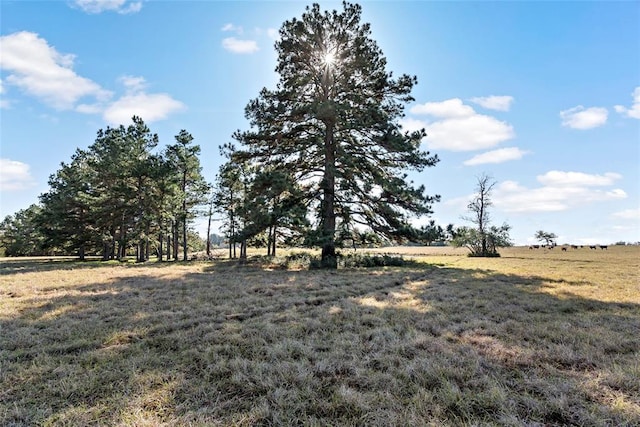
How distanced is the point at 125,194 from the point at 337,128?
19.2 m

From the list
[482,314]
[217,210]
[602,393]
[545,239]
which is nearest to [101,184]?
[217,210]

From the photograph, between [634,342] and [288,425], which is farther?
[634,342]

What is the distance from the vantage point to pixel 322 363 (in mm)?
3764

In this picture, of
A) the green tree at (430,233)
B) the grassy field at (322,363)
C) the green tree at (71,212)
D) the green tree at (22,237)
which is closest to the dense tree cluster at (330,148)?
the green tree at (430,233)

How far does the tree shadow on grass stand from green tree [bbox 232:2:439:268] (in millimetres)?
10487

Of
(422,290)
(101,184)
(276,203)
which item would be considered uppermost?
(101,184)

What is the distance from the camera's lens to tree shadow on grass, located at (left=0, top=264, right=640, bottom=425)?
2.81m

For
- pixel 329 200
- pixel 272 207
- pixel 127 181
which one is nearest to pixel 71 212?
pixel 127 181

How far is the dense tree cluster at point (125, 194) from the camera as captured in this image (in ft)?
87.1

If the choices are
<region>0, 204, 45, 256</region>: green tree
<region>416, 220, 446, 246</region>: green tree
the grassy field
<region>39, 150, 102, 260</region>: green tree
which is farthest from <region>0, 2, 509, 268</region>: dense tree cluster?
<region>0, 204, 45, 256</region>: green tree

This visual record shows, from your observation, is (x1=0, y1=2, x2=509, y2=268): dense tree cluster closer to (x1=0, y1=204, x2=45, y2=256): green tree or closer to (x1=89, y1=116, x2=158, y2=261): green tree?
(x1=89, y1=116, x2=158, y2=261): green tree

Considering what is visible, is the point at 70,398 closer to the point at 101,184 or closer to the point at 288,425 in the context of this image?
the point at 288,425

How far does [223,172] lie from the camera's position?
31.9 meters

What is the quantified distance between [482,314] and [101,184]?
34.6 meters
